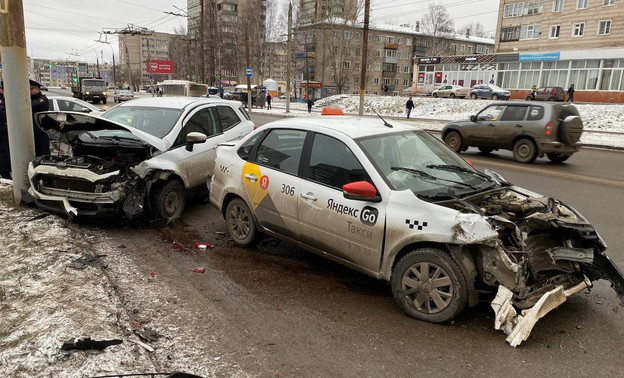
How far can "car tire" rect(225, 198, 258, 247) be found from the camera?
17.2 ft

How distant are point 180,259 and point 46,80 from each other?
21604cm

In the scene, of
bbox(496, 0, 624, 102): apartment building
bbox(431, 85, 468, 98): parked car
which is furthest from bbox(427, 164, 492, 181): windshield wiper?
bbox(431, 85, 468, 98): parked car

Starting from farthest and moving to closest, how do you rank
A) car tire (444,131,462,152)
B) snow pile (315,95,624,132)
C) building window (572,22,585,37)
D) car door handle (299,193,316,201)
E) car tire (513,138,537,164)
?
building window (572,22,585,37) → snow pile (315,95,624,132) → car tire (444,131,462,152) → car tire (513,138,537,164) → car door handle (299,193,316,201)

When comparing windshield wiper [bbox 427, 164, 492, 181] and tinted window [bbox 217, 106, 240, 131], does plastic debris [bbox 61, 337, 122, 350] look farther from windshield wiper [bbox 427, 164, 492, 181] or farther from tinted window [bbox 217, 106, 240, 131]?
tinted window [bbox 217, 106, 240, 131]

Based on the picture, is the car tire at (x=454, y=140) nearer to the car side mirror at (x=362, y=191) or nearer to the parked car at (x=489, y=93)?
the car side mirror at (x=362, y=191)

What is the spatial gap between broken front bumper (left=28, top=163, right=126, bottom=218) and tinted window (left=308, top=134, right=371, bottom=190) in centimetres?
291

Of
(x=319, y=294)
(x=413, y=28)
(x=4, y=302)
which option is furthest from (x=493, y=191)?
(x=413, y=28)

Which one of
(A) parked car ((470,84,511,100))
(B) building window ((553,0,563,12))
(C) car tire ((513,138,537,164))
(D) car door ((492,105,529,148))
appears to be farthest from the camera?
(B) building window ((553,0,563,12))

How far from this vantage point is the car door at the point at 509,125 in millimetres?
12805

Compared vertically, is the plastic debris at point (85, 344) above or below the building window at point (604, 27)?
below

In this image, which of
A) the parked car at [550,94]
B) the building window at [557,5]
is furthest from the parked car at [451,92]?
the building window at [557,5]

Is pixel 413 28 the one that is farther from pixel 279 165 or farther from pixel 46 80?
pixel 46 80

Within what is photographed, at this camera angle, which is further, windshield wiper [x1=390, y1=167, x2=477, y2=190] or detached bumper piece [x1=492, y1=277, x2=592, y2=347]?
windshield wiper [x1=390, y1=167, x2=477, y2=190]

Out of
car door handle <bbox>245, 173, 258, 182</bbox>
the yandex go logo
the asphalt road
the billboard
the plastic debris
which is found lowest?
the asphalt road
